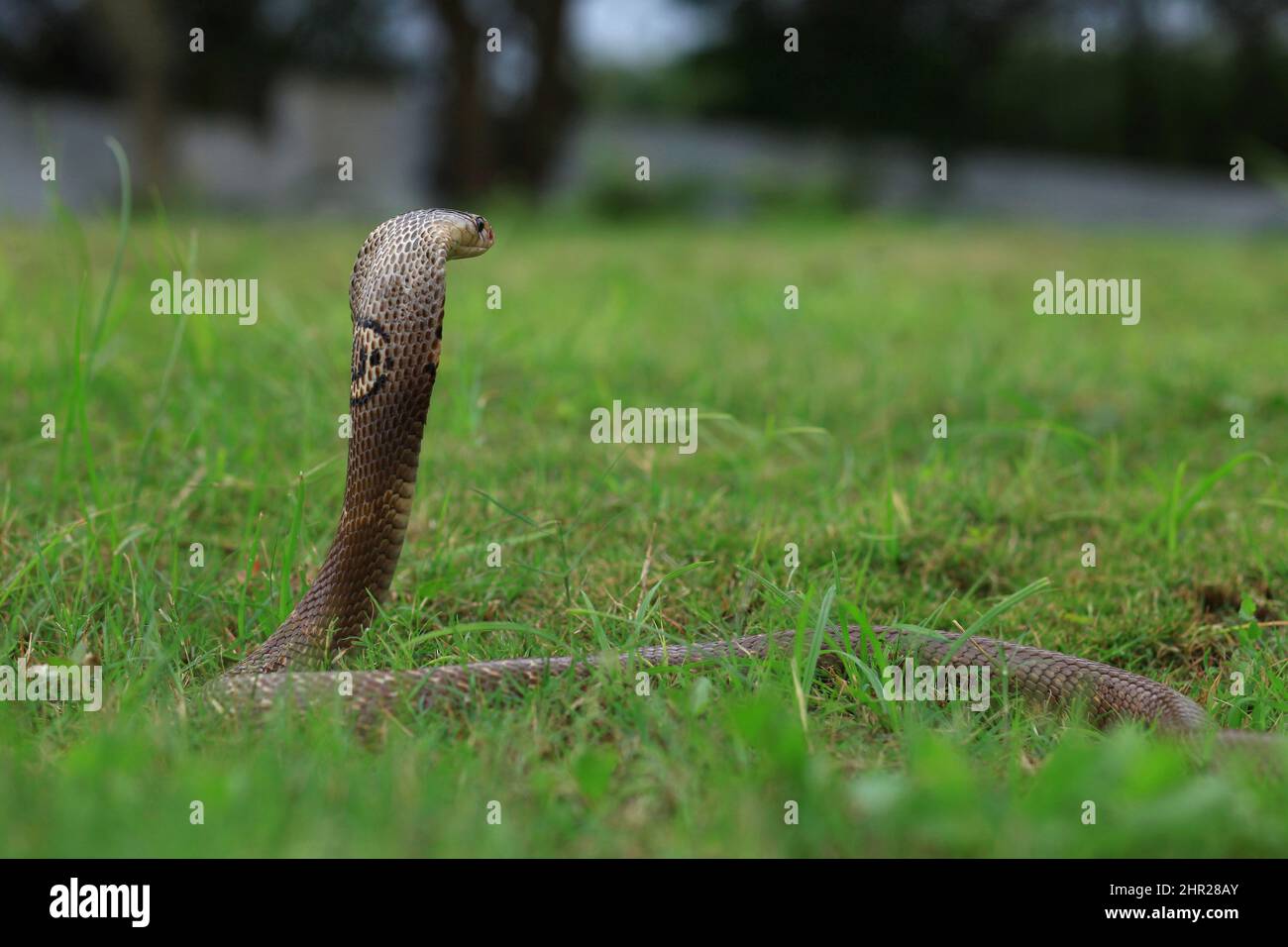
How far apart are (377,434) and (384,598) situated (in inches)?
19.4

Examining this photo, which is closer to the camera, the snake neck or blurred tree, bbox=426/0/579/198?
the snake neck

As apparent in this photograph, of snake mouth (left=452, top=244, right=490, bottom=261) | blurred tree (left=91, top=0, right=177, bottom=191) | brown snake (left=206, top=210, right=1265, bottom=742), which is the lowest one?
brown snake (left=206, top=210, right=1265, bottom=742)

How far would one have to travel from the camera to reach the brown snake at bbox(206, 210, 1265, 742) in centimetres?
276

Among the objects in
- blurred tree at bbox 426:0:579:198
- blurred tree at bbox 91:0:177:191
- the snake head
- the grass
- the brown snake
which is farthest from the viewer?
blurred tree at bbox 426:0:579:198

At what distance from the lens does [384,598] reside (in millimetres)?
3229

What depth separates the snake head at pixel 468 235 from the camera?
2.91 metres

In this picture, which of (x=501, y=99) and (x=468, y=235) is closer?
(x=468, y=235)

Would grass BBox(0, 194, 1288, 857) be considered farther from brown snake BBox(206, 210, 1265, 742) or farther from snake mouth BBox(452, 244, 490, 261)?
snake mouth BBox(452, 244, 490, 261)

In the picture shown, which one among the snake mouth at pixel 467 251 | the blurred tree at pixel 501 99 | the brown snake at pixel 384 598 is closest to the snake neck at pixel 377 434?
the brown snake at pixel 384 598

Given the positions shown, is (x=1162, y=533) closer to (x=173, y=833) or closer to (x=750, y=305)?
(x=173, y=833)

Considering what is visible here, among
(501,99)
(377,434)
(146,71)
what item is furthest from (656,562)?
(501,99)

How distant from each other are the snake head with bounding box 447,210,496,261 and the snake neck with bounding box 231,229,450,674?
0.06 meters

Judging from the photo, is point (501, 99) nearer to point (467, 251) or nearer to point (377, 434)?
point (467, 251)

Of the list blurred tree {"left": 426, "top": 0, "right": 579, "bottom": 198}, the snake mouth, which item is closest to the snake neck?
the snake mouth
